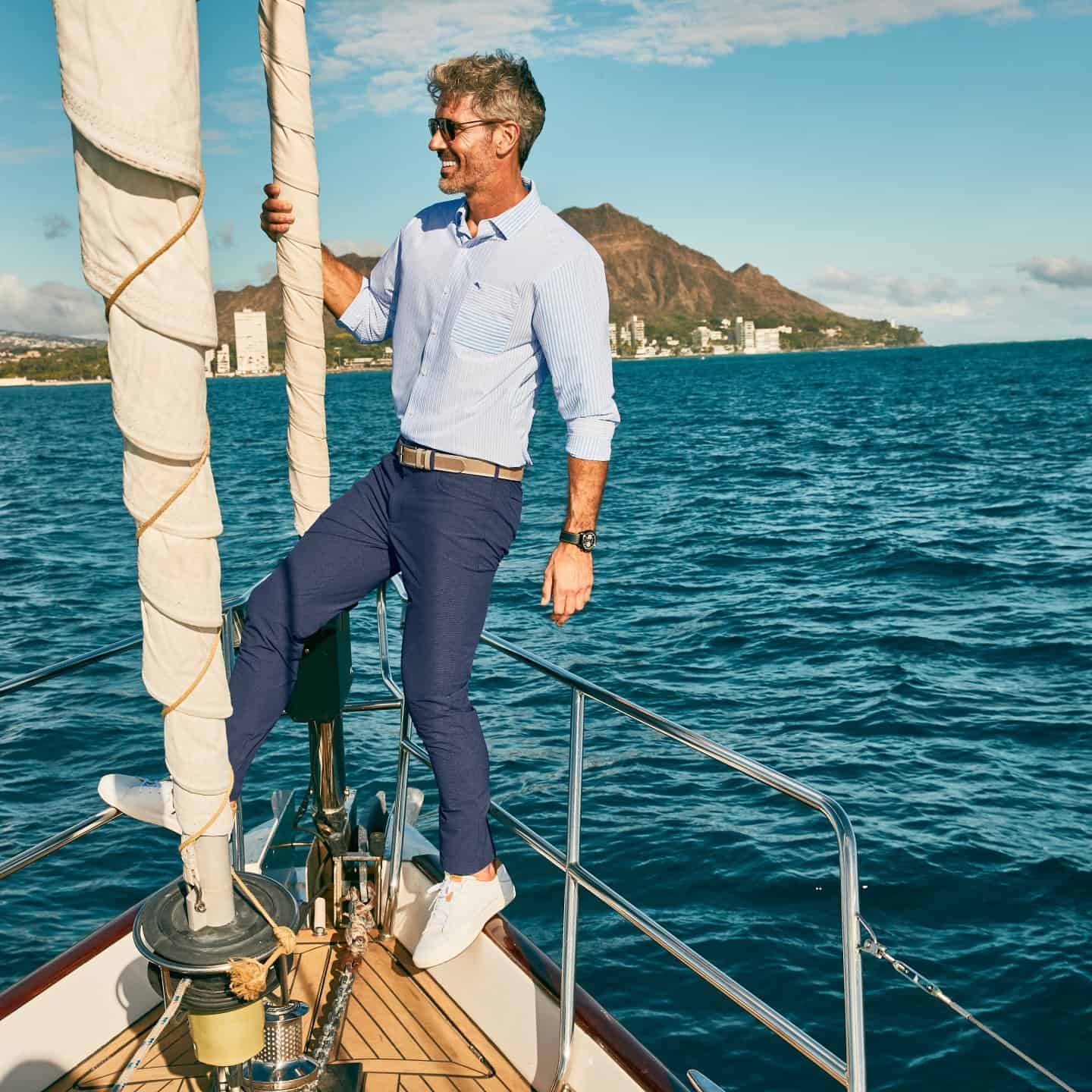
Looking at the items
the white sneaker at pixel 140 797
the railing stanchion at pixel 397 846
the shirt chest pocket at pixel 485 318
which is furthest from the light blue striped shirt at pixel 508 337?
the white sneaker at pixel 140 797

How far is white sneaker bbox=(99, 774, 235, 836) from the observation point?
2.29 m

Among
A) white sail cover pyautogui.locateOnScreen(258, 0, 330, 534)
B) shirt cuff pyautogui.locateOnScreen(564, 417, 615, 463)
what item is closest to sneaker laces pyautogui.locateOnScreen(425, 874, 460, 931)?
white sail cover pyautogui.locateOnScreen(258, 0, 330, 534)

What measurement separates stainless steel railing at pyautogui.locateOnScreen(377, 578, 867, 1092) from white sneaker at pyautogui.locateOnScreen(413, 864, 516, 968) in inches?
7.0

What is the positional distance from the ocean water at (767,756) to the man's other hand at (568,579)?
394 centimetres

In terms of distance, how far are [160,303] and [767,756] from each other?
340 inches

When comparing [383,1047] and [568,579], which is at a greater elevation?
[568,579]

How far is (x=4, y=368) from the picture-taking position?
568 ft

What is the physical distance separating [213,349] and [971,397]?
205ft

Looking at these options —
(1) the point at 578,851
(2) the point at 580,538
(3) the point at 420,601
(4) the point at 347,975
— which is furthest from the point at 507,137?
(4) the point at 347,975

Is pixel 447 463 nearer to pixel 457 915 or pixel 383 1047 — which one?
pixel 457 915

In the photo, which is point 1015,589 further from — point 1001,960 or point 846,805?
point 1001,960

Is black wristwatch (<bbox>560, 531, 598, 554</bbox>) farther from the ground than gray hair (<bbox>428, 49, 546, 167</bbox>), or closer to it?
closer to it

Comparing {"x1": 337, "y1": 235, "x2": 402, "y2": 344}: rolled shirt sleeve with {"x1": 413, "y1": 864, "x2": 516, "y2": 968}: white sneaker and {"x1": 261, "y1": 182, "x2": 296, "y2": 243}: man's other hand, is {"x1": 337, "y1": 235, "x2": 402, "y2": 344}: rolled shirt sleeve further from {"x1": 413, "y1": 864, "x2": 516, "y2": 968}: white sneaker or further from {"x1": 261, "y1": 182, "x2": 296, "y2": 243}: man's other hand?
{"x1": 413, "y1": 864, "x2": 516, "y2": 968}: white sneaker

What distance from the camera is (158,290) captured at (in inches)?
62.6
